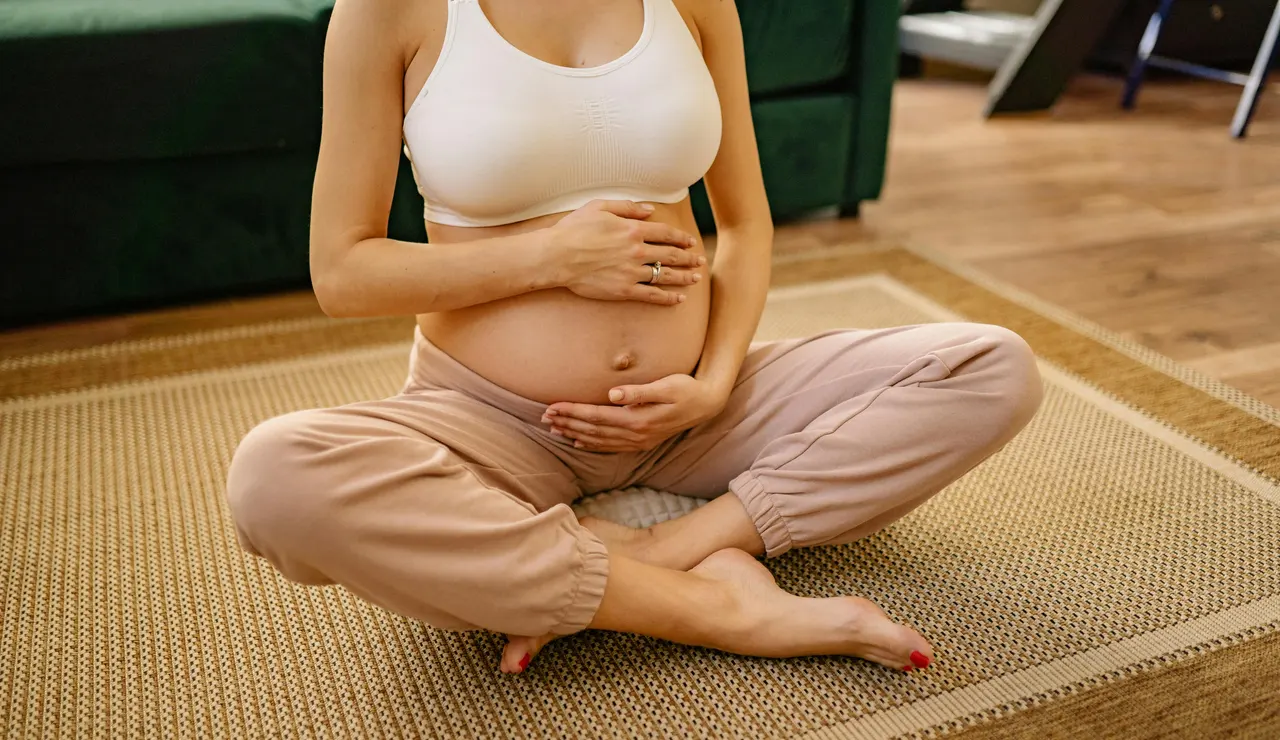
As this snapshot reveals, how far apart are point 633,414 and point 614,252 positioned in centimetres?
15

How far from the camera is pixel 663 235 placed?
947 millimetres

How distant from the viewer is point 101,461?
134 cm

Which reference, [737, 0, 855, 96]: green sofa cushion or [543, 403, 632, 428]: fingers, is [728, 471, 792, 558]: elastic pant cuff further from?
[737, 0, 855, 96]: green sofa cushion

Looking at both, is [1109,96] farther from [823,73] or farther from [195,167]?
[195,167]

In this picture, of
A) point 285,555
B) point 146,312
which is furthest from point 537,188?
point 146,312

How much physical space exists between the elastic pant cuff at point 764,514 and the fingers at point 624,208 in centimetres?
28

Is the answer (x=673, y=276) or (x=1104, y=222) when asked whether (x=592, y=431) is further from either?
(x=1104, y=222)

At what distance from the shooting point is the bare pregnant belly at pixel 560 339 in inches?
37.2

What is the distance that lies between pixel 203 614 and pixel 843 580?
2.16 ft

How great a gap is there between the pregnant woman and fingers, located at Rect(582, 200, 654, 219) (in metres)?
0.02

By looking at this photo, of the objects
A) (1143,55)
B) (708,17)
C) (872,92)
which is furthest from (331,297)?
(1143,55)

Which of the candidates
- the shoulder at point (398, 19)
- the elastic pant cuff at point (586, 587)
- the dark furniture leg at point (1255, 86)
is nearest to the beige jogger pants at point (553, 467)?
the elastic pant cuff at point (586, 587)

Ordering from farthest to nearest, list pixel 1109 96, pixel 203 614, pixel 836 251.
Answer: pixel 1109 96, pixel 836 251, pixel 203 614

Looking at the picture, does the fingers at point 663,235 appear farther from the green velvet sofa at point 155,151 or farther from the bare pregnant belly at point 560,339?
the green velvet sofa at point 155,151
